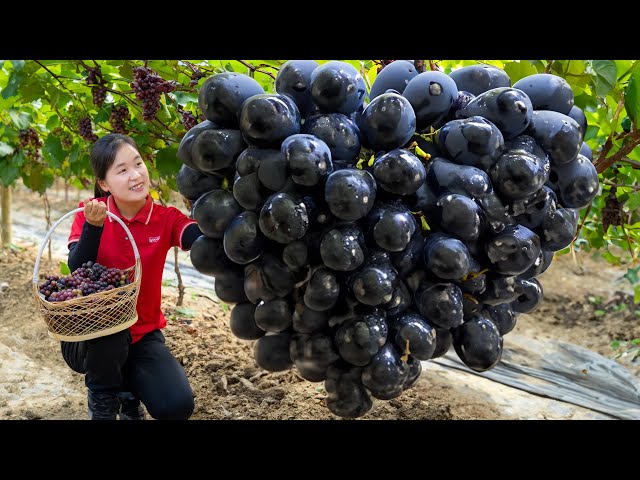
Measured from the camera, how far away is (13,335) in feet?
8.72

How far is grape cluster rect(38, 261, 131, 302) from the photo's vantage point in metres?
1.58

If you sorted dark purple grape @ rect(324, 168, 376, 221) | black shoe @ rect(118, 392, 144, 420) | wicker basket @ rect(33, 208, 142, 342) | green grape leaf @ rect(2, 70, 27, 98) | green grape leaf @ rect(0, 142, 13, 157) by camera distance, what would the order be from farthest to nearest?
1. green grape leaf @ rect(0, 142, 13, 157)
2. green grape leaf @ rect(2, 70, 27, 98)
3. black shoe @ rect(118, 392, 144, 420)
4. wicker basket @ rect(33, 208, 142, 342)
5. dark purple grape @ rect(324, 168, 376, 221)

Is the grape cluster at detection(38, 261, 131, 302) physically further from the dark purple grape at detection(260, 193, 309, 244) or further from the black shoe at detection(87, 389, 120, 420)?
the dark purple grape at detection(260, 193, 309, 244)

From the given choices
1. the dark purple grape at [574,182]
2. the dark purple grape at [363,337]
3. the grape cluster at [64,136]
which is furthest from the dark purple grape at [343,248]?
the grape cluster at [64,136]

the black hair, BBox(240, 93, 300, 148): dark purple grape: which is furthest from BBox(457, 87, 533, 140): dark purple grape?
the black hair

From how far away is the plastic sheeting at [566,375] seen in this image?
2564mm

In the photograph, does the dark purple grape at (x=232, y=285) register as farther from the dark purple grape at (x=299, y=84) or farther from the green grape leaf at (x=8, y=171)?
the green grape leaf at (x=8, y=171)

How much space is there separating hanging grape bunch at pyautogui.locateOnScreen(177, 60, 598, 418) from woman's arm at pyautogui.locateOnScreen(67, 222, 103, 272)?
1.91 feet

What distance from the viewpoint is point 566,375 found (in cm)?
294

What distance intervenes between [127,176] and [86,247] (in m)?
0.23

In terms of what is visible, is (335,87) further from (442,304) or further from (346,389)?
(346,389)

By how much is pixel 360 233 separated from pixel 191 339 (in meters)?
1.52

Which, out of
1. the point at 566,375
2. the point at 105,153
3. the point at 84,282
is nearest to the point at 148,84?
the point at 105,153

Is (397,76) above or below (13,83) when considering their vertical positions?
above
